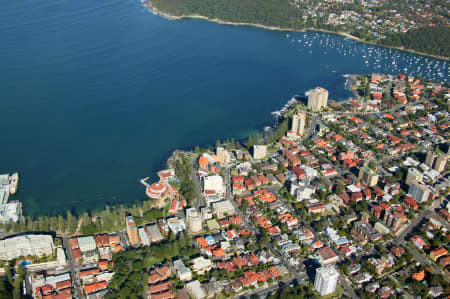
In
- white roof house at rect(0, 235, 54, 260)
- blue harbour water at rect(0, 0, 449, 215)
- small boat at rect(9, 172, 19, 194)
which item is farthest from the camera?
blue harbour water at rect(0, 0, 449, 215)

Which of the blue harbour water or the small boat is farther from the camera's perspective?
the blue harbour water

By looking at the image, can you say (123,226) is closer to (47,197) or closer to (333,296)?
(47,197)

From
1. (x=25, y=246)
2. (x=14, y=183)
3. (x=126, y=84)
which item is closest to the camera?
(x=25, y=246)

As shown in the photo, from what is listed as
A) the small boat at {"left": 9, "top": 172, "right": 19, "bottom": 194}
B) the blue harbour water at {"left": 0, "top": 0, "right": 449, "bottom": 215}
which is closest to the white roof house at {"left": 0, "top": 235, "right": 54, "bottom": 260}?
the blue harbour water at {"left": 0, "top": 0, "right": 449, "bottom": 215}

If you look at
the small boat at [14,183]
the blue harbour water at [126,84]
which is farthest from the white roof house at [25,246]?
the small boat at [14,183]

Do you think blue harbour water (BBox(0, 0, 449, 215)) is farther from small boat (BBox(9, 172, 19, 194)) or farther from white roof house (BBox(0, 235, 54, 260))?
white roof house (BBox(0, 235, 54, 260))

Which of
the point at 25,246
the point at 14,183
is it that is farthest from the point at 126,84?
the point at 25,246

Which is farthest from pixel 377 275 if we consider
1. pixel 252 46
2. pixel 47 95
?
pixel 252 46

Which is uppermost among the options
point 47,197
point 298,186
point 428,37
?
point 428,37

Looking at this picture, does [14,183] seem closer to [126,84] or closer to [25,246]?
[25,246]
